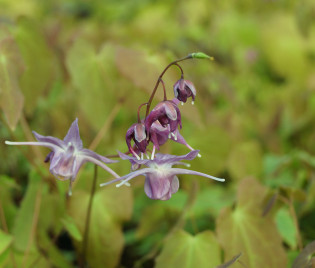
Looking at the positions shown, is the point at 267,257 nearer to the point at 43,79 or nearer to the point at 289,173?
the point at 289,173

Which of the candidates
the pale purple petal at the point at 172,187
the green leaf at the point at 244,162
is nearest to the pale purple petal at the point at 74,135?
the pale purple petal at the point at 172,187

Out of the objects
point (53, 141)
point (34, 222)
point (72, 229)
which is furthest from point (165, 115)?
point (34, 222)

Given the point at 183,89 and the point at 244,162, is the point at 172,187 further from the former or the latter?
the point at 244,162

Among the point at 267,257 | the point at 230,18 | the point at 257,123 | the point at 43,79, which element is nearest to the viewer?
the point at 267,257

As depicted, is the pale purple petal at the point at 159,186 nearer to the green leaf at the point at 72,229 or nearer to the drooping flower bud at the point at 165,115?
the drooping flower bud at the point at 165,115

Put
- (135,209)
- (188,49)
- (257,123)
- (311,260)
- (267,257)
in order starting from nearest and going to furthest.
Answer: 1. (311,260)
2. (267,257)
3. (135,209)
4. (257,123)
5. (188,49)

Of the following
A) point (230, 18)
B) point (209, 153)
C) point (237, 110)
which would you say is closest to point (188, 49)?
point (237, 110)

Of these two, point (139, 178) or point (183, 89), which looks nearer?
point (183, 89)
